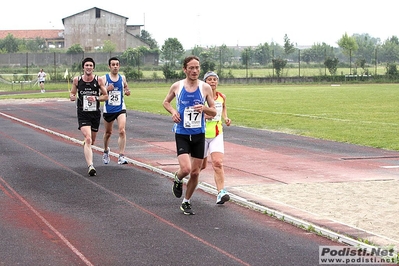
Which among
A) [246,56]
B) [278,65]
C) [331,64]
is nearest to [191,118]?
[278,65]

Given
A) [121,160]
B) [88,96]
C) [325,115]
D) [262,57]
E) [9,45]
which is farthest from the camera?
[9,45]

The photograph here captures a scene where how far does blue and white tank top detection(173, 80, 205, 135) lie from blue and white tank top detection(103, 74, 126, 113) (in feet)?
18.2

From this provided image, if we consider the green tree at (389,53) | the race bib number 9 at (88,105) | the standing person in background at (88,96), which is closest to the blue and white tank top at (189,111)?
the standing person in background at (88,96)

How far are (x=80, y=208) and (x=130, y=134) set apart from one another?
11867mm

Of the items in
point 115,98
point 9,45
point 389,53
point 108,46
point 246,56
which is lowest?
point 115,98

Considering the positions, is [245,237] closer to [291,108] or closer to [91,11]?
[291,108]

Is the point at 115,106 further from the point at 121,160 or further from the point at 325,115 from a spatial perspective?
the point at 325,115

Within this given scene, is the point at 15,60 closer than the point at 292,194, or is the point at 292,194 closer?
the point at 292,194

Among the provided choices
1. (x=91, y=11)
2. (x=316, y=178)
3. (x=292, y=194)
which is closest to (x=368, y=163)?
(x=316, y=178)

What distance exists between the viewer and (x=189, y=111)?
10.1m

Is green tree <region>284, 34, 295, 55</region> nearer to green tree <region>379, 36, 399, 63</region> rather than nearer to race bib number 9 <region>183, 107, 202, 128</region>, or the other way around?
green tree <region>379, 36, 399, 63</region>

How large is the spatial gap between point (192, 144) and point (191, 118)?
1.28 feet

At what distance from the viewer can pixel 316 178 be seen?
531 inches

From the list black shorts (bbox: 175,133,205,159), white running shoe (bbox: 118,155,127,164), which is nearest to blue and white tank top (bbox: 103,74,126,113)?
white running shoe (bbox: 118,155,127,164)
